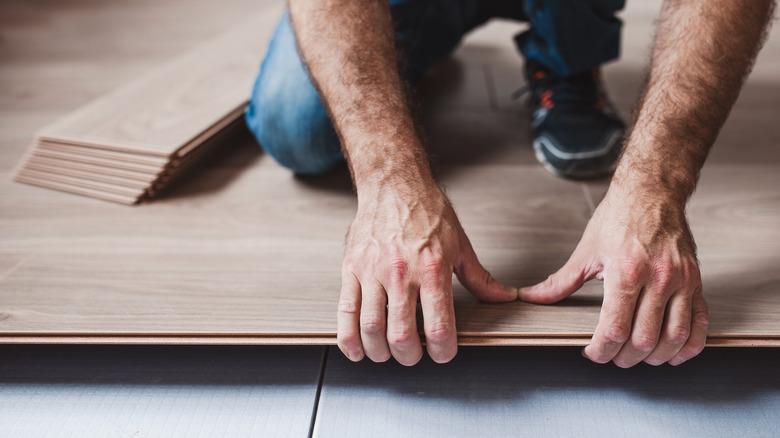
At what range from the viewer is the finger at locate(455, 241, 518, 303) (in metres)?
0.80

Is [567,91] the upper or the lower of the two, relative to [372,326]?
lower

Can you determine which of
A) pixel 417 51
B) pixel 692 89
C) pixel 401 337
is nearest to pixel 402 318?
pixel 401 337

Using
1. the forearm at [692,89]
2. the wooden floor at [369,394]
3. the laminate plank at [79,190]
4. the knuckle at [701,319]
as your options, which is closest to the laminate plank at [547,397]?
the wooden floor at [369,394]

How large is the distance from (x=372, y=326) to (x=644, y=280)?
0.30 metres

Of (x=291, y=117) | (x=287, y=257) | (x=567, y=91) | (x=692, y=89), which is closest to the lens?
(x=692, y=89)

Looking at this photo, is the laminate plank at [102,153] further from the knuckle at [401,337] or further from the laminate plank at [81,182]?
the knuckle at [401,337]

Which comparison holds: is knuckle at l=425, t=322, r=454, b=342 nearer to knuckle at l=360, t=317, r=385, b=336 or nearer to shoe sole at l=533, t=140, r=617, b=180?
knuckle at l=360, t=317, r=385, b=336

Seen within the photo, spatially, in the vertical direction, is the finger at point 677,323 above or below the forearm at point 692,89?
below

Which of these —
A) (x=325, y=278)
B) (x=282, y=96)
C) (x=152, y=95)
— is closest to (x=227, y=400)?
(x=325, y=278)

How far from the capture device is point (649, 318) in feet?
2.39

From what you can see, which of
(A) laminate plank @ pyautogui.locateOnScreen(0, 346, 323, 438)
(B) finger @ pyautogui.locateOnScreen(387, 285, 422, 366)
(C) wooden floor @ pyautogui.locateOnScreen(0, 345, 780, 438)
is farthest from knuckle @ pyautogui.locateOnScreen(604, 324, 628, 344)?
(A) laminate plank @ pyautogui.locateOnScreen(0, 346, 323, 438)

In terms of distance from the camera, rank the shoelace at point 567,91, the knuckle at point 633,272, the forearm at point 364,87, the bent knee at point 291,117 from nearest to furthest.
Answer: the knuckle at point 633,272
the forearm at point 364,87
the bent knee at point 291,117
the shoelace at point 567,91

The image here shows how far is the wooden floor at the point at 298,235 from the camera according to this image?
83cm

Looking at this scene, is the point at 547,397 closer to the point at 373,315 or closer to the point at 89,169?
the point at 373,315
